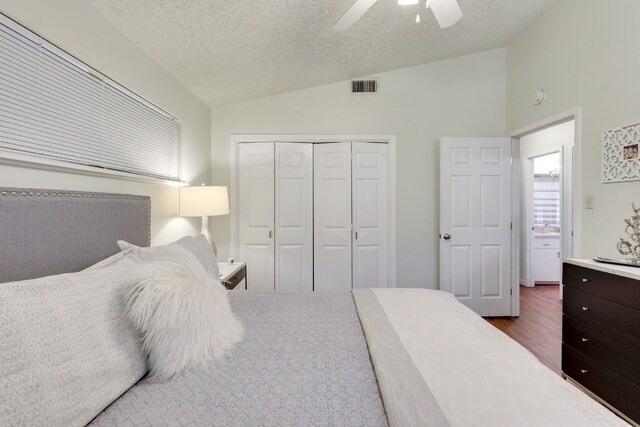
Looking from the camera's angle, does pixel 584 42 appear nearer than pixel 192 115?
Yes

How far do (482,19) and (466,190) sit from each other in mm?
1629

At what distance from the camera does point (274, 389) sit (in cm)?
90

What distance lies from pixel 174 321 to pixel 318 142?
2.76 metres

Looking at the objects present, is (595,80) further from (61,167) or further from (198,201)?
(61,167)

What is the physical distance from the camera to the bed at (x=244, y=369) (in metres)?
0.71

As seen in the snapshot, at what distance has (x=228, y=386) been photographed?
92 centimetres

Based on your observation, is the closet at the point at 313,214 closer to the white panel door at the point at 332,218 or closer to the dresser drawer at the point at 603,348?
the white panel door at the point at 332,218

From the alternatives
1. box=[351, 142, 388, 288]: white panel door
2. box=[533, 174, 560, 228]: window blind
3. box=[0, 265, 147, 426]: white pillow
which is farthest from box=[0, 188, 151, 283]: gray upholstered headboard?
box=[533, 174, 560, 228]: window blind

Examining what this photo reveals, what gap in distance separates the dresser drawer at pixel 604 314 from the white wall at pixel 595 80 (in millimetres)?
500

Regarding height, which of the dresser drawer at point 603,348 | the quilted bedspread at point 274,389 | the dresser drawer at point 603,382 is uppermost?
the quilted bedspread at point 274,389

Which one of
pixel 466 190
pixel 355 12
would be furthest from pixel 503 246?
pixel 355 12

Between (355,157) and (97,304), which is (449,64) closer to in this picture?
(355,157)

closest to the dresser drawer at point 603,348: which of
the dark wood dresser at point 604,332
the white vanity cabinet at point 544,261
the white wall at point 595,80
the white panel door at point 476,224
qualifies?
the dark wood dresser at point 604,332

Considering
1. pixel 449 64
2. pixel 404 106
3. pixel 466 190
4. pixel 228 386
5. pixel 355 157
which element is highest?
pixel 449 64
